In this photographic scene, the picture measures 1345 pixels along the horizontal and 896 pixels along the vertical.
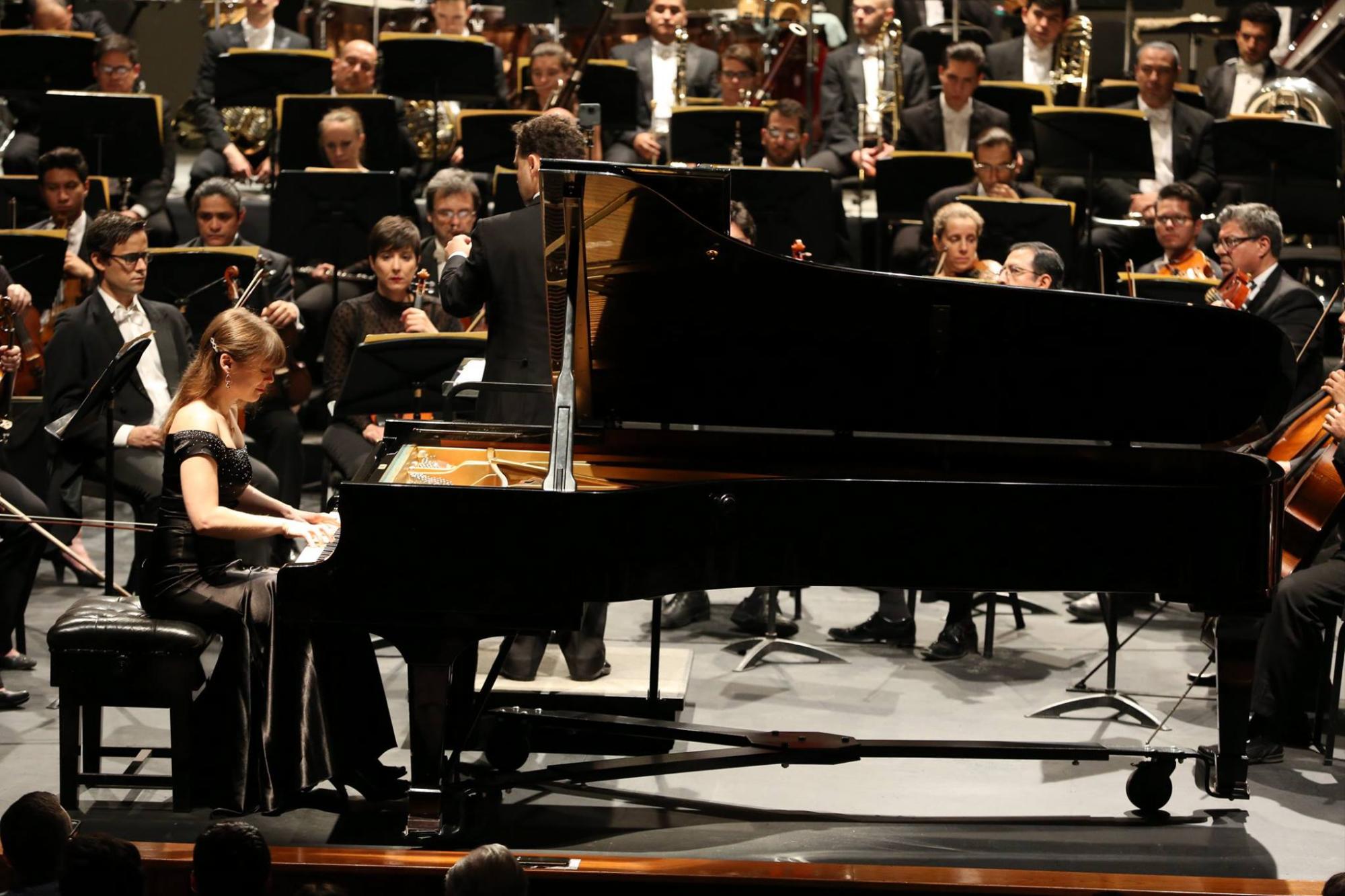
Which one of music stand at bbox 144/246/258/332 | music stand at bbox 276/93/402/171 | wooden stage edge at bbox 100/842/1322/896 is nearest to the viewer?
wooden stage edge at bbox 100/842/1322/896

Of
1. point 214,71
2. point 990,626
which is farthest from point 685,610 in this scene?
point 214,71

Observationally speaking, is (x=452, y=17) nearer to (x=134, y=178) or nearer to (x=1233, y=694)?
(x=134, y=178)

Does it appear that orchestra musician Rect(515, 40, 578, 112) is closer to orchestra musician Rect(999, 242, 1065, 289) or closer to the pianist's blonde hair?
orchestra musician Rect(999, 242, 1065, 289)

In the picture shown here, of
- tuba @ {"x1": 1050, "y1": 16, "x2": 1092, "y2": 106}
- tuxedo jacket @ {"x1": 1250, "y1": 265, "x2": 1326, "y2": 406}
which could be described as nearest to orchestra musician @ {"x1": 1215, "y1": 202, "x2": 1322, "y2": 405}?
tuxedo jacket @ {"x1": 1250, "y1": 265, "x2": 1326, "y2": 406}

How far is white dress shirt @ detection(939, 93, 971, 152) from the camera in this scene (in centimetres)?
881

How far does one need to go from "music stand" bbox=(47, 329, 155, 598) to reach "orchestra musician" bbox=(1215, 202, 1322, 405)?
4.20 meters

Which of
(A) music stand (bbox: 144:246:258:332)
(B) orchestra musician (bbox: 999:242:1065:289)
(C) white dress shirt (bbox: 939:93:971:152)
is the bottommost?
(A) music stand (bbox: 144:246:258:332)

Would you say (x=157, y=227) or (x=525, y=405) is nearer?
(x=525, y=405)

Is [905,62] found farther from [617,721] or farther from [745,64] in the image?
[617,721]

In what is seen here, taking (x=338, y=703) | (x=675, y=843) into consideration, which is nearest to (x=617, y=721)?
(x=675, y=843)

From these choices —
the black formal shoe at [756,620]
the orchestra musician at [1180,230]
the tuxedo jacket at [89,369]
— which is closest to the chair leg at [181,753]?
the tuxedo jacket at [89,369]

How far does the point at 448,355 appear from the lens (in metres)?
5.47

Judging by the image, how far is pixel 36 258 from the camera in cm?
621

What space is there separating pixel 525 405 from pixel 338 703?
1287mm
